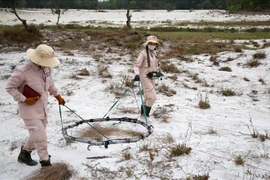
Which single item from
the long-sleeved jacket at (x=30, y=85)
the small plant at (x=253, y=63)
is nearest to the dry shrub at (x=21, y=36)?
the small plant at (x=253, y=63)

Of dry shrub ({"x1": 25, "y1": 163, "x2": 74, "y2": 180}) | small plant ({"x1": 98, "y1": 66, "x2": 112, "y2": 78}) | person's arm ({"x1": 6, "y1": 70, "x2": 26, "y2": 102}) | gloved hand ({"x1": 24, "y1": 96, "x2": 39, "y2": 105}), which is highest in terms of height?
person's arm ({"x1": 6, "y1": 70, "x2": 26, "y2": 102})

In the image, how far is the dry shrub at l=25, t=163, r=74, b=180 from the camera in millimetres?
3916

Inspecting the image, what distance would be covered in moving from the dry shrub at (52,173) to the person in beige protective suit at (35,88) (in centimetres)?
15

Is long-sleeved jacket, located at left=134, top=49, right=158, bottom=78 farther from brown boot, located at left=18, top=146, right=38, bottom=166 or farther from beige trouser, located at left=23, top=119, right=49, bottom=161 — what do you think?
brown boot, located at left=18, top=146, right=38, bottom=166

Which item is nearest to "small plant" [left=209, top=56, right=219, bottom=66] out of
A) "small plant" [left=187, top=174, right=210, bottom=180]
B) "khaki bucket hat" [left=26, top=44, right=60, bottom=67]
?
"small plant" [left=187, top=174, right=210, bottom=180]

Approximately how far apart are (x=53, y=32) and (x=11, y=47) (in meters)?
4.71

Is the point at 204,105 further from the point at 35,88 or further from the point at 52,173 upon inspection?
the point at 35,88

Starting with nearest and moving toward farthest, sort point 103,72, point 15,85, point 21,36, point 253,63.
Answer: point 15,85
point 103,72
point 253,63
point 21,36

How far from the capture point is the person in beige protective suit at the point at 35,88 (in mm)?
3781

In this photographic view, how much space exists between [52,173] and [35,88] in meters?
1.31

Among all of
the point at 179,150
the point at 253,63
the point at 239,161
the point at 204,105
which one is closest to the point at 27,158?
the point at 179,150

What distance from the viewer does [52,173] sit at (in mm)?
3980

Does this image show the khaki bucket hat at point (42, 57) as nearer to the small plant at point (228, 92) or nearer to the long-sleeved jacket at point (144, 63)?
the long-sleeved jacket at point (144, 63)

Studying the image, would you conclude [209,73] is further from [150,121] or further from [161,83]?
[150,121]
